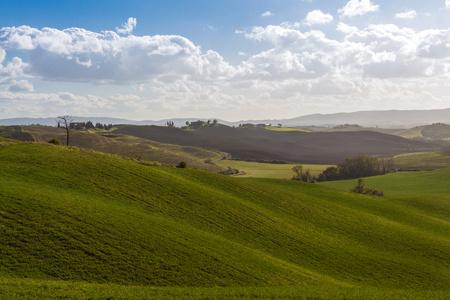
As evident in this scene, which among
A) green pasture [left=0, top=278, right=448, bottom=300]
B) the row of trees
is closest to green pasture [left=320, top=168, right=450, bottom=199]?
the row of trees

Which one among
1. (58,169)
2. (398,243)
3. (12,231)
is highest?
(58,169)

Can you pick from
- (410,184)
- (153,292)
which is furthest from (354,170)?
(153,292)

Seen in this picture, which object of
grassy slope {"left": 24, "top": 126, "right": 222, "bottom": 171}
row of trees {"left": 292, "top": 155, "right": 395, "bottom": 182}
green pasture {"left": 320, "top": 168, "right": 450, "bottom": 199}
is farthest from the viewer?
grassy slope {"left": 24, "top": 126, "right": 222, "bottom": 171}

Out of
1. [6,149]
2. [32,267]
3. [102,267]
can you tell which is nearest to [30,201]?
[32,267]

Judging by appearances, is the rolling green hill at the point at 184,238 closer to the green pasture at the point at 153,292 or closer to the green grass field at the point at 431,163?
the green pasture at the point at 153,292

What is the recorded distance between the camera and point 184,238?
24.6 m

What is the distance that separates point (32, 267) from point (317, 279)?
61.4 ft

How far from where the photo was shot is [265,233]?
3127cm

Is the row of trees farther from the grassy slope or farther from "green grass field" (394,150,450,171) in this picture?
A: the grassy slope

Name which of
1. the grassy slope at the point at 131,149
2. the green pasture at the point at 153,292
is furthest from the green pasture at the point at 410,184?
the grassy slope at the point at 131,149

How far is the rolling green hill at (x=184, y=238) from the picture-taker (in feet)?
60.6

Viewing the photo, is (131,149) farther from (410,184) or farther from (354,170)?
(410,184)

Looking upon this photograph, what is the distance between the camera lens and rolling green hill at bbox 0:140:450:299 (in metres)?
18.5

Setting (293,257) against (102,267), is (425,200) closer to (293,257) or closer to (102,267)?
(293,257)
